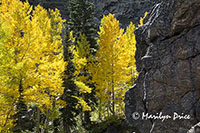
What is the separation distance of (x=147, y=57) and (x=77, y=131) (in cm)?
1044

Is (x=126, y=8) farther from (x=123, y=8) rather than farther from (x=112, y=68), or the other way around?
(x=112, y=68)

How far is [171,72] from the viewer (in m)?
7.89

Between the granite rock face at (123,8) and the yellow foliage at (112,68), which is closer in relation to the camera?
the yellow foliage at (112,68)

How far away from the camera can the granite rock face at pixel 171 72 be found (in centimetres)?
728

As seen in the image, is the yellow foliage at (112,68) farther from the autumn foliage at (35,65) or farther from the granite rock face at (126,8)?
the granite rock face at (126,8)

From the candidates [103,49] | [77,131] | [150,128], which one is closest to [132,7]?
[103,49]

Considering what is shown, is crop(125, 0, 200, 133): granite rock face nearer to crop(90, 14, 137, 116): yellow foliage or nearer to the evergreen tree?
crop(90, 14, 137, 116): yellow foliage

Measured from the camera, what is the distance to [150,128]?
8930 mm

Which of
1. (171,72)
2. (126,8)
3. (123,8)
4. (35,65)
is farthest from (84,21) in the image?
(123,8)

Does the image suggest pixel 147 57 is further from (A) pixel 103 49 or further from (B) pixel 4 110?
(B) pixel 4 110

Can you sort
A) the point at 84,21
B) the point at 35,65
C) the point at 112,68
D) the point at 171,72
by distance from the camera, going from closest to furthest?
the point at 171,72
the point at 35,65
the point at 112,68
the point at 84,21

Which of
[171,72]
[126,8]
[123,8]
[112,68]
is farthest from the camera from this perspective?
[123,8]

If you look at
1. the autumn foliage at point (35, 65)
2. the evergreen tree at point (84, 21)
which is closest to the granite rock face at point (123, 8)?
the evergreen tree at point (84, 21)

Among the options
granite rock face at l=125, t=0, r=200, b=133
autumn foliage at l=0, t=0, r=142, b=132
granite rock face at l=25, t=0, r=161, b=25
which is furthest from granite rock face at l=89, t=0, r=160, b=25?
granite rock face at l=125, t=0, r=200, b=133
